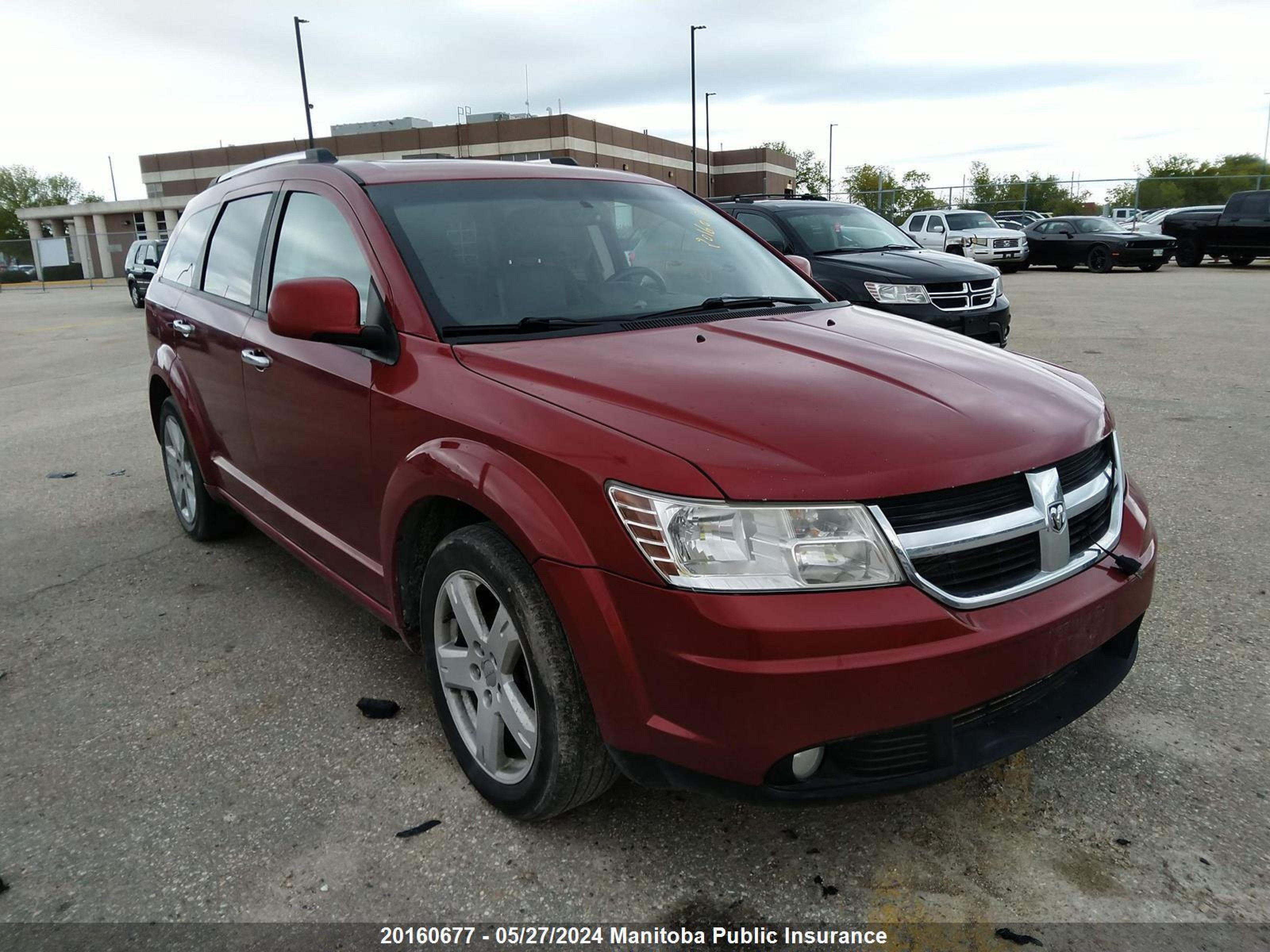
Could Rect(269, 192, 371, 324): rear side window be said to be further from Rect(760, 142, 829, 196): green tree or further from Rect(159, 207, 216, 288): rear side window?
Rect(760, 142, 829, 196): green tree

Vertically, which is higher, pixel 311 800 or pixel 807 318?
pixel 807 318

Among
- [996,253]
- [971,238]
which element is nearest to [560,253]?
[971,238]

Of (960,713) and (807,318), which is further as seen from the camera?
(807,318)

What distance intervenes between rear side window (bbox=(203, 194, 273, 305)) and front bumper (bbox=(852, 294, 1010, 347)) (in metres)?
5.95

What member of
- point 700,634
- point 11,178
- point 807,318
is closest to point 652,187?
point 807,318

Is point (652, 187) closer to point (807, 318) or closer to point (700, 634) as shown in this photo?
point (807, 318)

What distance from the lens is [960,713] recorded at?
6.86 feet

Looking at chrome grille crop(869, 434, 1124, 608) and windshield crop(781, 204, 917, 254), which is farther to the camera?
windshield crop(781, 204, 917, 254)

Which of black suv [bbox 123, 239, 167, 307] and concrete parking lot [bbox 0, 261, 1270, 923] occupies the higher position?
black suv [bbox 123, 239, 167, 307]

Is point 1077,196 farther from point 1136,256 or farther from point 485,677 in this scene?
point 485,677

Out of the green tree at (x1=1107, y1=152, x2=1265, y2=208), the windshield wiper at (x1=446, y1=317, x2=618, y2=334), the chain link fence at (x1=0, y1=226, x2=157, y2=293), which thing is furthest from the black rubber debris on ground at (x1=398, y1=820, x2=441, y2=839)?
the chain link fence at (x1=0, y1=226, x2=157, y2=293)

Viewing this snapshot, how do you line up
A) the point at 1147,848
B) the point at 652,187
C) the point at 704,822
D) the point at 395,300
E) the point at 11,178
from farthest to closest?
the point at 11,178, the point at 652,187, the point at 395,300, the point at 704,822, the point at 1147,848

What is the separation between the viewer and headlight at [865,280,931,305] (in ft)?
29.4

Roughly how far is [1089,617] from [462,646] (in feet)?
5.37
